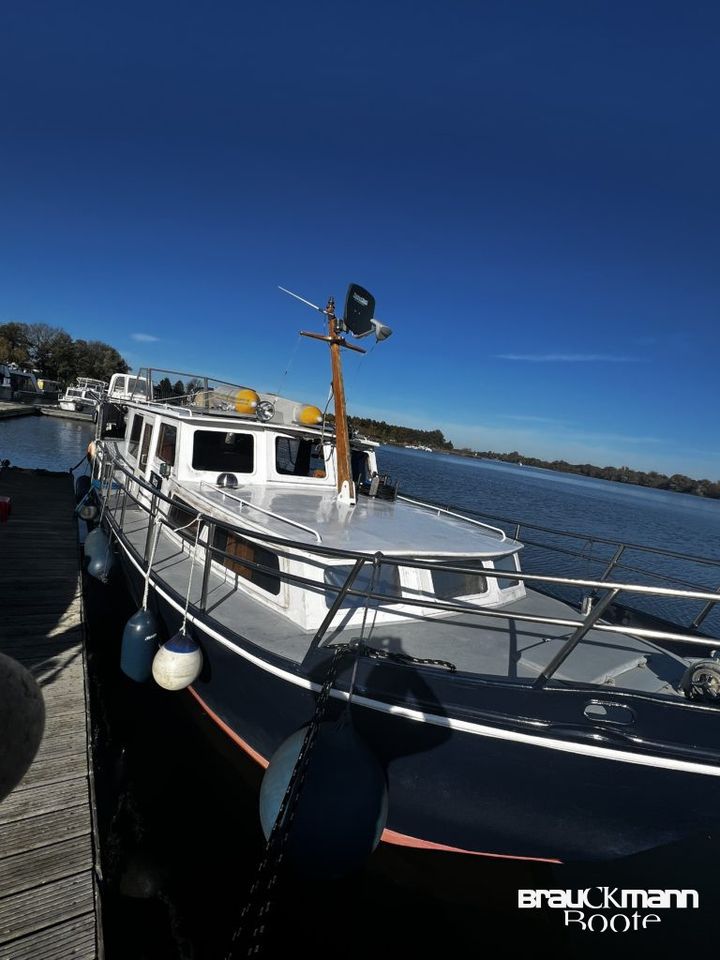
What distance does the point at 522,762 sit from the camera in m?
3.48

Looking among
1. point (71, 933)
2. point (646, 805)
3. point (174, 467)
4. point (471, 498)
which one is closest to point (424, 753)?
point (646, 805)

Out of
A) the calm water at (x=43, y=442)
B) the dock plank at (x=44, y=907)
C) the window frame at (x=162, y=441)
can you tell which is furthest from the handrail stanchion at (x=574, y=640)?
the calm water at (x=43, y=442)

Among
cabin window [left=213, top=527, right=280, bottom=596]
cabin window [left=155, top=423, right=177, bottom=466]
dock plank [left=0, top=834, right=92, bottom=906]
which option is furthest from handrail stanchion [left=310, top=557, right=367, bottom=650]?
cabin window [left=155, top=423, right=177, bottom=466]

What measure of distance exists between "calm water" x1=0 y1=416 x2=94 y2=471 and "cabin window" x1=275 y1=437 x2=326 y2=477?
23.3 m

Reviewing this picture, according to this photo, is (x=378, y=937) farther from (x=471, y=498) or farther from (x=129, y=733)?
(x=471, y=498)

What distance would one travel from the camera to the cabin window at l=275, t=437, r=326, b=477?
Answer: 8.34 meters

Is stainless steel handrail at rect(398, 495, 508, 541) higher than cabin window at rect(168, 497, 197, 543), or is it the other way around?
stainless steel handrail at rect(398, 495, 508, 541)

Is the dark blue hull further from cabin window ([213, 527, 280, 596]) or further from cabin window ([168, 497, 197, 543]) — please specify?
cabin window ([168, 497, 197, 543])

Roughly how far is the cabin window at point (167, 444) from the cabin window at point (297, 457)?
5.69 ft

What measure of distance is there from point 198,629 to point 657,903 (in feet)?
16.1

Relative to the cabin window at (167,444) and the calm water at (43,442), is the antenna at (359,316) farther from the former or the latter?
the calm water at (43,442)

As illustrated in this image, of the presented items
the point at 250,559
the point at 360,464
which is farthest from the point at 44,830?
the point at 360,464

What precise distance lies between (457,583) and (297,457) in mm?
4033

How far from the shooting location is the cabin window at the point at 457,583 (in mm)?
5285
